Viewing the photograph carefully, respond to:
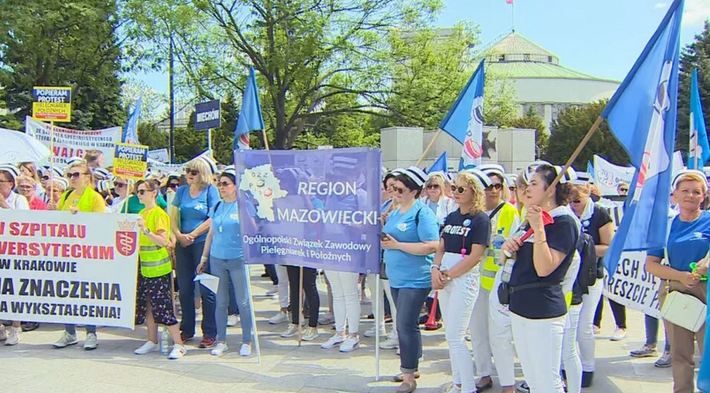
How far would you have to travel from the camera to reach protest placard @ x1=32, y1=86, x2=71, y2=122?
8.91 m

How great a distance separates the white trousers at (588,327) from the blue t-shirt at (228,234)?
10.7 feet

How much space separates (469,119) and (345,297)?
2.50 metres

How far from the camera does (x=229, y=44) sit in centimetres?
2517

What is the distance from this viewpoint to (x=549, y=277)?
3846 millimetres

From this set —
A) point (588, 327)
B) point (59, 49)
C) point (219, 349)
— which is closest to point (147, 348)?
point (219, 349)

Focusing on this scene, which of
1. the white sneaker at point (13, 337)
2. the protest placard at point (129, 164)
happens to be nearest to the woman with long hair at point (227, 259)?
the protest placard at point (129, 164)

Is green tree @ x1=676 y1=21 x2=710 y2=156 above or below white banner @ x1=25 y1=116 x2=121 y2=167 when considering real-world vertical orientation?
above

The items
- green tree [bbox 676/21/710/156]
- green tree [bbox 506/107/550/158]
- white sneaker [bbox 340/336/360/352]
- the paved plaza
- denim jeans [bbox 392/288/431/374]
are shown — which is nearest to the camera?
denim jeans [bbox 392/288/431/374]

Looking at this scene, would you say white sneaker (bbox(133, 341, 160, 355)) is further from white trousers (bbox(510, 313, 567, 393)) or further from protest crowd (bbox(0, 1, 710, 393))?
white trousers (bbox(510, 313, 567, 393))

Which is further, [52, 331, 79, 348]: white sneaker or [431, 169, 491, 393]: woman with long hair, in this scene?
[52, 331, 79, 348]: white sneaker

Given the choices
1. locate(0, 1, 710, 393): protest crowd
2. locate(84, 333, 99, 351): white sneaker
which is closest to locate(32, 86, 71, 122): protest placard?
locate(0, 1, 710, 393): protest crowd

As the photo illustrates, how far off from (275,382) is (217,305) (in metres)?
1.30

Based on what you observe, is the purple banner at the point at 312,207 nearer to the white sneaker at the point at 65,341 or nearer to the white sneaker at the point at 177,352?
the white sneaker at the point at 177,352

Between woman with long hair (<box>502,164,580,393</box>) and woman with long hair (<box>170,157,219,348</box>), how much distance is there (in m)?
3.74
